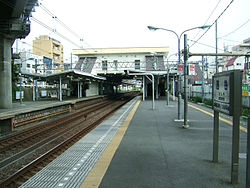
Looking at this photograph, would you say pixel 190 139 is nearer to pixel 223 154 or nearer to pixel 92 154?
pixel 223 154

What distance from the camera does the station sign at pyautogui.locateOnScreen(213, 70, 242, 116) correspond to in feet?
12.7

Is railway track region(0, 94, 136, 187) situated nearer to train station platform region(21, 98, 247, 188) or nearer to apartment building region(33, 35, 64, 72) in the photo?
train station platform region(21, 98, 247, 188)

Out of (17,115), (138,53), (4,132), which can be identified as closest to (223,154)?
(4,132)

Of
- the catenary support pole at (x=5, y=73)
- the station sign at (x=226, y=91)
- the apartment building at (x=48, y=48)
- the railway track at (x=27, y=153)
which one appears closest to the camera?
the station sign at (x=226, y=91)

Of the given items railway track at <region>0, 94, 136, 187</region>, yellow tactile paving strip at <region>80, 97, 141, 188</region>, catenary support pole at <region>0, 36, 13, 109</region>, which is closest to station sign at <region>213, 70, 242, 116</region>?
yellow tactile paving strip at <region>80, 97, 141, 188</region>

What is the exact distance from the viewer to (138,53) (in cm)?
3909

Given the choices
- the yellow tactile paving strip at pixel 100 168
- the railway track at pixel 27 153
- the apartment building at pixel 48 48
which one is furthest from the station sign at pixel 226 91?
the apartment building at pixel 48 48

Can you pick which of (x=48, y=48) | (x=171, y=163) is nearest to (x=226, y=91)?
(x=171, y=163)

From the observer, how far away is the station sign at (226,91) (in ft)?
12.7

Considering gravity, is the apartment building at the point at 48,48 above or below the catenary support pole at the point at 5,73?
above

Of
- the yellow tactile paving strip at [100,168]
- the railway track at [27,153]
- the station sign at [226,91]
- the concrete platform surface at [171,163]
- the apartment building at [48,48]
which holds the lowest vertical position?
the railway track at [27,153]

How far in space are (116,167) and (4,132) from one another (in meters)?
8.54

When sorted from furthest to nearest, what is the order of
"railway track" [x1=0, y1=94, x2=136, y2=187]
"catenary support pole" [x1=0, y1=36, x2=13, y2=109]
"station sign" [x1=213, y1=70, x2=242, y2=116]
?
"catenary support pole" [x1=0, y1=36, x2=13, y2=109]
"railway track" [x1=0, y1=94, x2=136, y2=187]
"station sign" [x1=213, y1=70, x2=242, y2=116]

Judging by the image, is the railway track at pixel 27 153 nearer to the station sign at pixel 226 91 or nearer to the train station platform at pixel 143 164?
the train station platform at pixel 143 164
